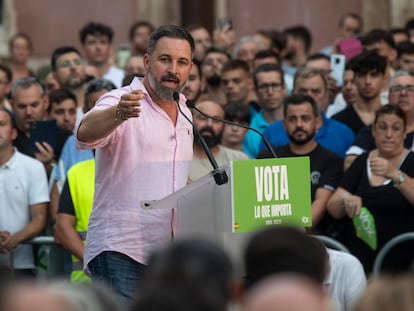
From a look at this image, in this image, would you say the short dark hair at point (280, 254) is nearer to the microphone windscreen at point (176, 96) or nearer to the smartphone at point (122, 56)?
the microphone windscreen at point (176, 96)

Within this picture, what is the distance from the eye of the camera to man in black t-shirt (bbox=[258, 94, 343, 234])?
10.6 metres

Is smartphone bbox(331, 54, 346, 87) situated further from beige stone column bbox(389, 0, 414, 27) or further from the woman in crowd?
beige stone column bbox(389, 0, 414, 27)

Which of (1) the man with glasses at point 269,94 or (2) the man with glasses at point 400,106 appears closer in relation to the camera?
(2) the man with glasses at point 400,106

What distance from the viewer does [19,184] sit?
10.9 m

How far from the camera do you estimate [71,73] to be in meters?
13.2

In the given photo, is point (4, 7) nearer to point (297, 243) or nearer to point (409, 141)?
point (409, 141)

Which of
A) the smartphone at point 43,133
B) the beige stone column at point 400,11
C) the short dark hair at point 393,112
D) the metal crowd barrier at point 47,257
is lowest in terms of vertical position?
the metal crowd barrier at point 47,257

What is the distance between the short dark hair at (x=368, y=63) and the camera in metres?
11.9

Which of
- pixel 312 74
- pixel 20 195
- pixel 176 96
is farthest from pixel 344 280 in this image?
pixel 312 74

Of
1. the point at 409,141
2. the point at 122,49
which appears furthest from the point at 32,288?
the point at 122,49

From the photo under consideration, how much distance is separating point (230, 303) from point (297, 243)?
32 cm

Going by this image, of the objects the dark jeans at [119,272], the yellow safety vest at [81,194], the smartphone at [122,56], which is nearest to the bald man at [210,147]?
the yellow safety vest at [81,194]

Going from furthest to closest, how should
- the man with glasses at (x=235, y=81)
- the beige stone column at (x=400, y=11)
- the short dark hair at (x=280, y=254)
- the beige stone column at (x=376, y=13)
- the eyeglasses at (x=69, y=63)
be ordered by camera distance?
1. the beige stone column at (x=376, y=13)
2. the beige stone column at (x=400, y=11)
3. the eyeglasses at (x=69, y=63)
4. the man with glasses at (x=235, y=81)
5. the short dark hair at (x=280, y=254)

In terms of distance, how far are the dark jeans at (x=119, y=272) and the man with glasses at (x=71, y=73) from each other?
208 inches
